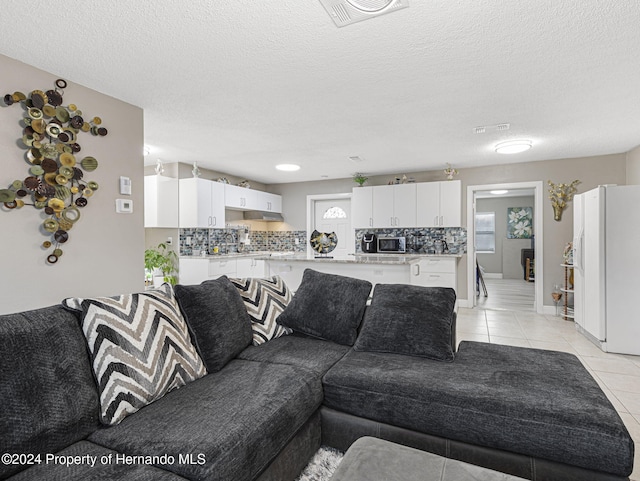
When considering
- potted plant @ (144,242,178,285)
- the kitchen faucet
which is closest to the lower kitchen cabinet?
potted plant @ (144,242,178,285)

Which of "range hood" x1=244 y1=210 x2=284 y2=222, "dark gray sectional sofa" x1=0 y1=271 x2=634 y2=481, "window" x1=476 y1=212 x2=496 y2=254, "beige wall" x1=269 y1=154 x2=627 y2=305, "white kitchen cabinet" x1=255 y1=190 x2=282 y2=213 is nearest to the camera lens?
"dark gray sectional sofa" x1=0 y1=271 x2=634 y2=481

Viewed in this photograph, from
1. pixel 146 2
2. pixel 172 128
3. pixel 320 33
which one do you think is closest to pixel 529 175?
pixel 320 33

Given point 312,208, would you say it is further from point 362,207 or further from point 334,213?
point 362,207

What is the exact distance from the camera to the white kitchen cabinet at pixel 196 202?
5.17m

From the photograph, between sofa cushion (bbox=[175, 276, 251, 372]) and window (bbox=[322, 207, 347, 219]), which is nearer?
sofa cushion (bbox=[175, 276, 251, 372])

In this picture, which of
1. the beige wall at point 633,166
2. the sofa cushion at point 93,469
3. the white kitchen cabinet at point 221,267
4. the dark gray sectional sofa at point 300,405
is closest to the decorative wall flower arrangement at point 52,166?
the dark gray sectional sofa at point 300,405

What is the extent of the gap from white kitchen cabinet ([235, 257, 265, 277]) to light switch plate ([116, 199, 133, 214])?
2.73 metres

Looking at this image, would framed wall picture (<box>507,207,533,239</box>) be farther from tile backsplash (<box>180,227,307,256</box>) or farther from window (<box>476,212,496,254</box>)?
tile backsplash (<box>180,227,307,256</box>)

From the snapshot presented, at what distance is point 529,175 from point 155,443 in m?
5.77

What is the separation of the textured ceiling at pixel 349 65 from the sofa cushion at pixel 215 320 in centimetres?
146

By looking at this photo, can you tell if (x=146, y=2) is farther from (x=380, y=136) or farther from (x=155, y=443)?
(x=380, y=136)

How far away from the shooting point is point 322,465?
176cm

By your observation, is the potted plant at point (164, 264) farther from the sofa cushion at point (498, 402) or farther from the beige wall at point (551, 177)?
the beige wall at point (551, 177)

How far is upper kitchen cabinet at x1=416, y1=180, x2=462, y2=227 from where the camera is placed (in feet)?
18.5
